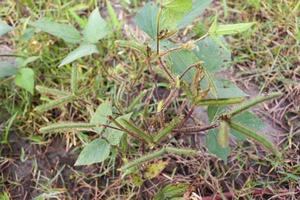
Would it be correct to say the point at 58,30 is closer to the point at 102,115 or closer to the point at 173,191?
the point at 102,115

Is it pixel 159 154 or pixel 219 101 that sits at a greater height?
pixel 219 101

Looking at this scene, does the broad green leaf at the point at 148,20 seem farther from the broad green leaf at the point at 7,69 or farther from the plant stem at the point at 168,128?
the broad green leaf at the point at 7,69

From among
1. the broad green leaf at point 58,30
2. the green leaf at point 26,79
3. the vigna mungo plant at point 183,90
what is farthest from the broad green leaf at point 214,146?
the green leaf at point 26,79

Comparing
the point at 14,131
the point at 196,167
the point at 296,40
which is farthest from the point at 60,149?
the point at 296,40

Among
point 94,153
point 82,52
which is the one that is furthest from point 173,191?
point 82,52

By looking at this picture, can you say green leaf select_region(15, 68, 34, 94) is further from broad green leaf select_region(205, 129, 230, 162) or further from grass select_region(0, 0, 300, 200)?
broad green leaf select_region(205, 129, 230, 162)
